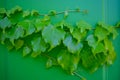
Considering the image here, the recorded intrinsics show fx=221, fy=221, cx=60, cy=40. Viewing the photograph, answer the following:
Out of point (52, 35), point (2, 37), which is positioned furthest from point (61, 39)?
point (2, 37)

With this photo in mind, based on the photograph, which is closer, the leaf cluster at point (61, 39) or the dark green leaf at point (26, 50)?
the leaf cluster at point (61, 39)

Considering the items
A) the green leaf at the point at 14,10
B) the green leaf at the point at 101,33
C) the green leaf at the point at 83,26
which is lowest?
the green leaf at the point at 101,33

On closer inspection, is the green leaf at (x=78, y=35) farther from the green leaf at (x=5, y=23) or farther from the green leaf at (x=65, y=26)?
the green leaf at (x=5, y=23)

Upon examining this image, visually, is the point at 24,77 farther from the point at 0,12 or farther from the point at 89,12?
the point at 89,12

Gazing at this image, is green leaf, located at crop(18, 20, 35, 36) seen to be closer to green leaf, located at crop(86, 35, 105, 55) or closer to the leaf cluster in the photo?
the leaf cluster

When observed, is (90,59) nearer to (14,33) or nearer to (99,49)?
(99,49)

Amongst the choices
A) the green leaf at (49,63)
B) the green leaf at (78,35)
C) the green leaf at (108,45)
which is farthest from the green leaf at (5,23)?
the green leaf at (108,45)

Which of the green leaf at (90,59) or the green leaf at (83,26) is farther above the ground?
the green leaf at (83,26)
